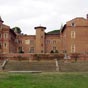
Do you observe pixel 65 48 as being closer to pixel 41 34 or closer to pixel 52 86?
pixel 41 34

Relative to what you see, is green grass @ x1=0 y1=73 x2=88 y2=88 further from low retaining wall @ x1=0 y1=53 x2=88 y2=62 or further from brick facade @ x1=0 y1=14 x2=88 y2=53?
brick facade @ x1=0 y1=14 x2=88 y2=53

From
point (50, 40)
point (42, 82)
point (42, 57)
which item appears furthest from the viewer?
point (50, 40)

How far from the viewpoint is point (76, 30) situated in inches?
3041

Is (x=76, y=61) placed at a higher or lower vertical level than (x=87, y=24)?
lower

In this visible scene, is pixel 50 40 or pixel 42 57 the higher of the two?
pixel 50 40

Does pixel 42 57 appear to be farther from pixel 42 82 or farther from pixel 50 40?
pixel 42 82

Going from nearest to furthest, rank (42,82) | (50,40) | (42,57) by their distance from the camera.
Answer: (42,82) < (42,57) < (50,40)

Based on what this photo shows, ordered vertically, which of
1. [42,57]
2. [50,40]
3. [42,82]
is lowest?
[42,82]

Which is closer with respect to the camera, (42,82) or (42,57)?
(42,82)

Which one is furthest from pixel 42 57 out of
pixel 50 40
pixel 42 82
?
pixel 42 82

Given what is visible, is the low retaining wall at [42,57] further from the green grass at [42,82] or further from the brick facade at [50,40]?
the green grass at [42,82]

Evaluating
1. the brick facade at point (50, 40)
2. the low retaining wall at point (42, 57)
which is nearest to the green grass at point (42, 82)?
the low retaining wall at point (42, 57)

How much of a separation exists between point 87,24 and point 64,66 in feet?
88.0

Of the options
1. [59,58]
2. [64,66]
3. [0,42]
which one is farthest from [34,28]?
[64,66]
